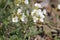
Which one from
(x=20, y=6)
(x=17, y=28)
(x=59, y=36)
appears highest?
(x=20, y=6)

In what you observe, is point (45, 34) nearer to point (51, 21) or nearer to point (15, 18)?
point (51, 21)

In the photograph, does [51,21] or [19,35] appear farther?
[51,21]

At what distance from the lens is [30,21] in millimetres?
2799

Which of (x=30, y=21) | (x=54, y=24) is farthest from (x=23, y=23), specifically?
(x=54, y=24)

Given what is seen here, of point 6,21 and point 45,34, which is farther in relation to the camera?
point 45,34

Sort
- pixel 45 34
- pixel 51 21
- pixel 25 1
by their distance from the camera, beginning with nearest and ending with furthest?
pixel 25 1, pixel 45 34, pixel 51 21

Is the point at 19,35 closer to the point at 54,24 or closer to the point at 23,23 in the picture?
the point at 23,23

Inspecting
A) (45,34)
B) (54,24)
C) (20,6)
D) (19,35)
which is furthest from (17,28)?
(54,24)

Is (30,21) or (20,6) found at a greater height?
(20,6)

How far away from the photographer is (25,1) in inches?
106

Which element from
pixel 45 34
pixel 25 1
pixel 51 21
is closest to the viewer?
pixel 25 1

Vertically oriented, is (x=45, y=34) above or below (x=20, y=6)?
below

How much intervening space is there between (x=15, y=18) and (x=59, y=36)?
34.8 inches

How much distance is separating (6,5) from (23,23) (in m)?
0.28
